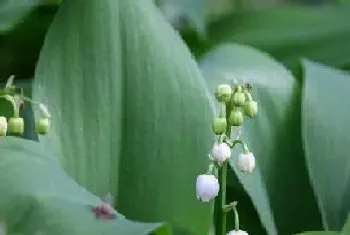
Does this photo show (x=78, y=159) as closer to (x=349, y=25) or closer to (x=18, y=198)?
(x=18, y=198)

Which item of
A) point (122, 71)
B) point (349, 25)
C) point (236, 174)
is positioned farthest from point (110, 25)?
point (349, 25)

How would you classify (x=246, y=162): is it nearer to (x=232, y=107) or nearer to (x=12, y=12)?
(x=232, y=107)

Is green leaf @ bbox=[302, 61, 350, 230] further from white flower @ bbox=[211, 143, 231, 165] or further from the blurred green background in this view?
white flower @ bbox=[211, 143, 231, 165]

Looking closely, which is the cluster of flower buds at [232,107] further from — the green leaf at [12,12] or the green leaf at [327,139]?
the green leaf at [12,12]

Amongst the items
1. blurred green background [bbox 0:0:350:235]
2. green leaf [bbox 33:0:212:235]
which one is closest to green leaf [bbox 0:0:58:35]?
blurred green background [bbox 0:0:350:235]

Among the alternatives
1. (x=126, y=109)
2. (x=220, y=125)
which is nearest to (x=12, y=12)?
(x=126, y=109)

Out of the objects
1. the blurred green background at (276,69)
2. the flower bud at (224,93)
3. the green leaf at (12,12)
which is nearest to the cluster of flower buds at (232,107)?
the flower bud at (224,93)
